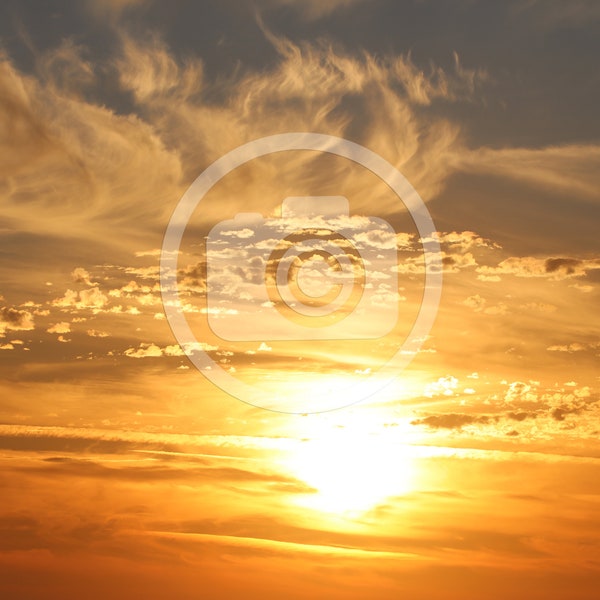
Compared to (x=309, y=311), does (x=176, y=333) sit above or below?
below

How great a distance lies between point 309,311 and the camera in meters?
69.1

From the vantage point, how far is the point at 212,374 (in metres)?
70.8

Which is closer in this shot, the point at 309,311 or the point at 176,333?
the point at 176,333

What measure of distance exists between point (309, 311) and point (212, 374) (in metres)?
19.4

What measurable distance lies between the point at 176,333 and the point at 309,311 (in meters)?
21.0

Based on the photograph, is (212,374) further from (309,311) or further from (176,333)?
(309,311)

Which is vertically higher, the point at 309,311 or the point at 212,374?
the point at 309,311

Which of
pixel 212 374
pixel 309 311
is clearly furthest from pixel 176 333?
pixel 309 311

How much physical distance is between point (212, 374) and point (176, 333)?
11350mm

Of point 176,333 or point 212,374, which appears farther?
point 212,374

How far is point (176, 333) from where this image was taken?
63.1m
